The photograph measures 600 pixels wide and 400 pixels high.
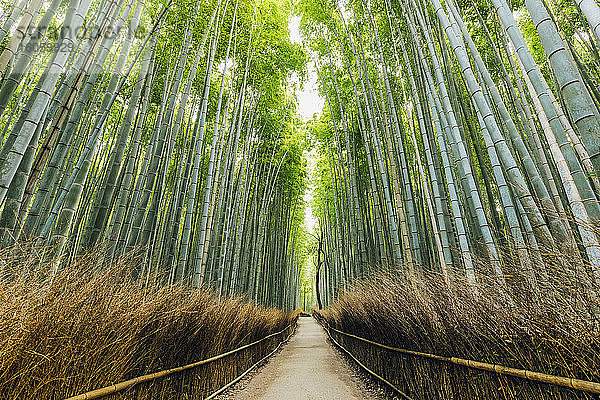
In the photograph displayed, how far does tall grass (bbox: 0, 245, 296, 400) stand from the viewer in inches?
41.7

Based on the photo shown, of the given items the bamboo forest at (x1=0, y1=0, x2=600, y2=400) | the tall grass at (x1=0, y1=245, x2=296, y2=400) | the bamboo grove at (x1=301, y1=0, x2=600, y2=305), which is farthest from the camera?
the bamboo grove at (x1=301, y1=0, x2=600, y2=305)

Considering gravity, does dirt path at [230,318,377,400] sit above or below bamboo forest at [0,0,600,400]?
below

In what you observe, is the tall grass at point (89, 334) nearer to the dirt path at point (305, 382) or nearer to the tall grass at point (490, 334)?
the dirt path at point (305, 382)

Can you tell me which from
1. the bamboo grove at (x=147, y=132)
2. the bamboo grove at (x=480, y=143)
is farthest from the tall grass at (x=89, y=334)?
the bamboo grove at (x=480, y=143)

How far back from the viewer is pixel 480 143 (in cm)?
342

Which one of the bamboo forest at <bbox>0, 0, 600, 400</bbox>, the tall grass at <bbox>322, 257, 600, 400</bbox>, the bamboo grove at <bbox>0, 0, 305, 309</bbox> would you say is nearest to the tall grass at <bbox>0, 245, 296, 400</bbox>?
the bamboo forest at <bbox>0, 0, 600, 400</bbox>

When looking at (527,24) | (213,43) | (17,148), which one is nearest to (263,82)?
(213,43)

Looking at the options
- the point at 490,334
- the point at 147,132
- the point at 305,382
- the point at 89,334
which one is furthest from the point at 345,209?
the point at 89,334

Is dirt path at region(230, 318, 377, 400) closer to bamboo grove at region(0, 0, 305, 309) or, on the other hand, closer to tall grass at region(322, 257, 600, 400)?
tall grass at region(322, 257, 600, 400)

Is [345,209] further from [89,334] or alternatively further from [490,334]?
[89,334]

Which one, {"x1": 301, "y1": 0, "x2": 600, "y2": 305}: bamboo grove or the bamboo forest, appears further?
{"x1": 301, "y1": 0, "x2": 600, "y2": 305}: bamboo grove

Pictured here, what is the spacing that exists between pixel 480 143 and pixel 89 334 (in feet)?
11.4

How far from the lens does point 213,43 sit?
3.62 metres

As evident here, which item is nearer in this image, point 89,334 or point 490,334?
point 89,334
